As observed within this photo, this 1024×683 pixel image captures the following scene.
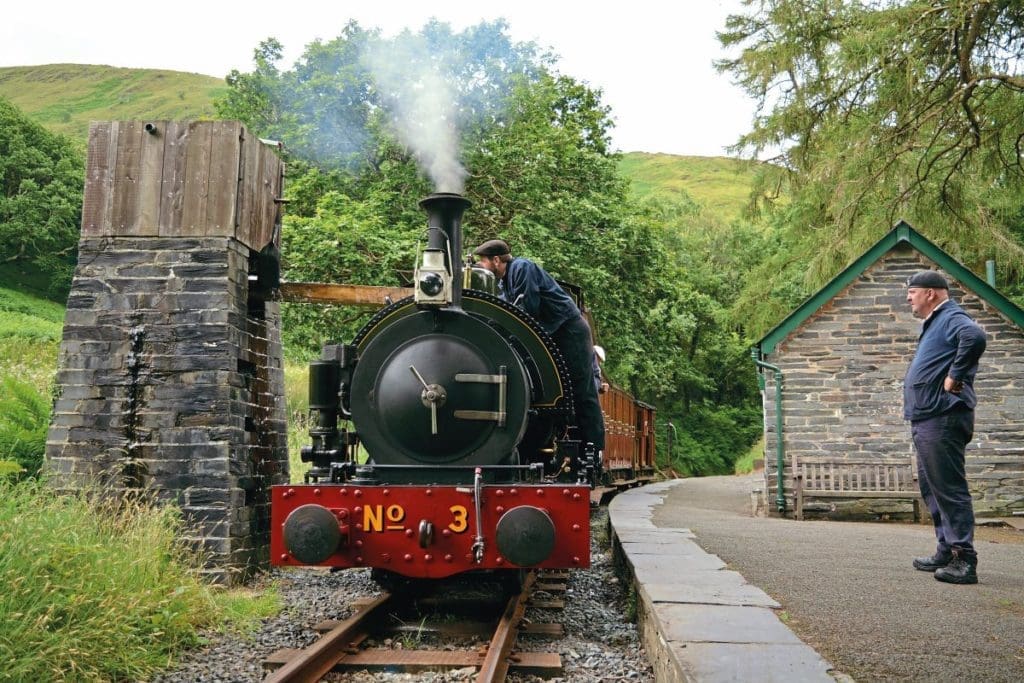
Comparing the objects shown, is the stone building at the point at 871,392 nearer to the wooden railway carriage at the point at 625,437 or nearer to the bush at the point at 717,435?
the wooden railway carriage at the point at 625,437

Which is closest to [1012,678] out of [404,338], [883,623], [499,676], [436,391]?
[883,623]

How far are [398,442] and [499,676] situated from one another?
146 cm

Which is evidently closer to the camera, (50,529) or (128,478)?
(50,529)

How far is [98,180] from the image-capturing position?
6.00 meters

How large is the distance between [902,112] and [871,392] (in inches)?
149

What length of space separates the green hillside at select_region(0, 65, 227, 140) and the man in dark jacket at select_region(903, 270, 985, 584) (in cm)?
10546

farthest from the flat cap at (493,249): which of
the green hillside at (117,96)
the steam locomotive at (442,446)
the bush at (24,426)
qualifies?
the green hillside at (117,96)

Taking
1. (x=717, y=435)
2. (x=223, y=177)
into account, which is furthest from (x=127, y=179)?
(x=717, y=435)

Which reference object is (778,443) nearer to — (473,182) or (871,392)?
(871,392)

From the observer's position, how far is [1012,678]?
300 centimetres

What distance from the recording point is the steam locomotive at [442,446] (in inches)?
163

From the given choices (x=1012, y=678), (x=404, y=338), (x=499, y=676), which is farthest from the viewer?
(x=404, y=338)

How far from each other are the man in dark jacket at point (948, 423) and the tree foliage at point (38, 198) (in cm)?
3739

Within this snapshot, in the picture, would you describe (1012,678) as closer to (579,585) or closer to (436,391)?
(436,391)
